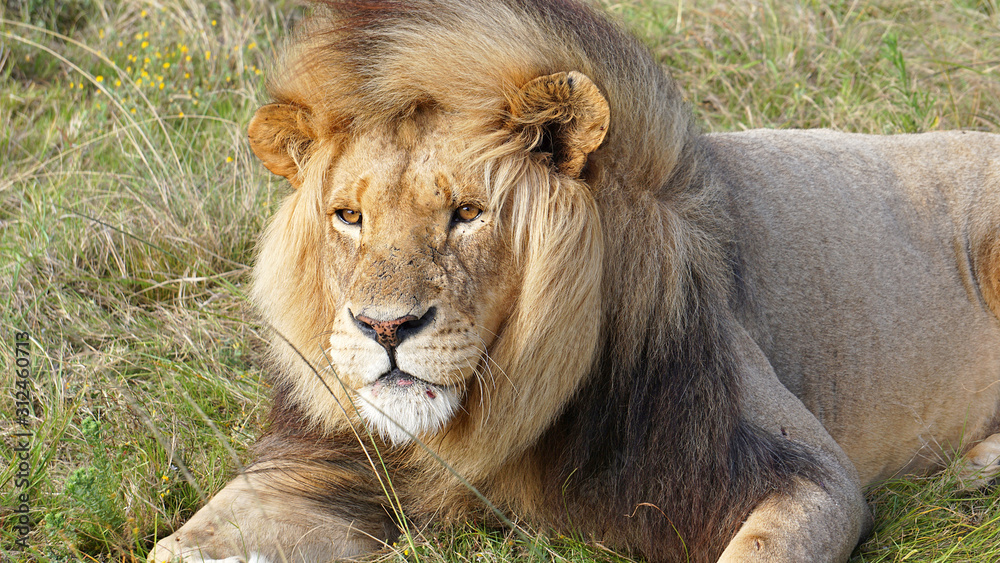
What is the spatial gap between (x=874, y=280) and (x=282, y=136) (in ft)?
8.03

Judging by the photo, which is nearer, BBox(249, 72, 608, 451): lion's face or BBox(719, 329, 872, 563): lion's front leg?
BBox(249, 72, 608, 451): lion's face

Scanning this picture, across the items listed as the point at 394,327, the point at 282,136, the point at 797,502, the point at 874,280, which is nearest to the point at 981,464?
the point at 874,280

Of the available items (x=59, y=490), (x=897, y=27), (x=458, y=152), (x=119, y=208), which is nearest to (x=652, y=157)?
(x=458, y=152)

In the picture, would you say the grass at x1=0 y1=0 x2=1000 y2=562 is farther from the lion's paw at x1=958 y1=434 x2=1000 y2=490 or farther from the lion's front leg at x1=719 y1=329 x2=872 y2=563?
the lion's front leg at x1=719 y1=329 x2=872 y2=563

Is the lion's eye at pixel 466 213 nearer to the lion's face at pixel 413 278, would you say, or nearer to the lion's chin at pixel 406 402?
the lion's face at pixel 413 278

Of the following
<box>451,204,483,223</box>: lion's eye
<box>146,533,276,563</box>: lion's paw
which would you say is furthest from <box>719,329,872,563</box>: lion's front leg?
<box>146,533,276,563</box>: lion's paw

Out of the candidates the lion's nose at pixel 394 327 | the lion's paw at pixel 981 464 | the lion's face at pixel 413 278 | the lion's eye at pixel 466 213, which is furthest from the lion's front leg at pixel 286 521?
the lion's paw at pixel 981 464

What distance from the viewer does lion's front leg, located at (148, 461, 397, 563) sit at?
10.0 ft

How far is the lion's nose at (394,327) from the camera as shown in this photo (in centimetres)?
251

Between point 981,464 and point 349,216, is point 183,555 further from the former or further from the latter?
point 981,464

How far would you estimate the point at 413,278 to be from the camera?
2566mm

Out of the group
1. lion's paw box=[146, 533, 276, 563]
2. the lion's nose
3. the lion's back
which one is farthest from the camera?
the lion's back

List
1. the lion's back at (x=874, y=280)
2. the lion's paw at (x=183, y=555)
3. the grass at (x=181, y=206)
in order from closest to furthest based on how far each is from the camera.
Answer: the lion's paw at (x=183, y=555) → the grass at (x=181, y=206) → the lion's back at (x=874, y=280)

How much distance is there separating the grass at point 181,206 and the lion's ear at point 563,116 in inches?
47.0
